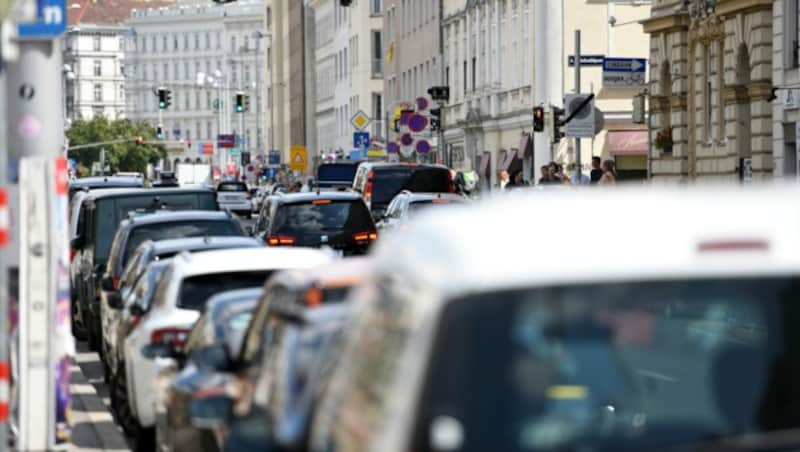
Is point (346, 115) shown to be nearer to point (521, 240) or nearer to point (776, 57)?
point (776, 57)

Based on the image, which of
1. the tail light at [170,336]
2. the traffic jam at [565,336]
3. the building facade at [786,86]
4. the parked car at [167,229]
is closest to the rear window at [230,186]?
the building facade at [786,86]

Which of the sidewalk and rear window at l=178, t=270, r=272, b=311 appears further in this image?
the sidewalk

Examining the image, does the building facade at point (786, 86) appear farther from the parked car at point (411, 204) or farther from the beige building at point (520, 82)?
the beige building at point (520, 82)

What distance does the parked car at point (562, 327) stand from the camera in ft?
17.7

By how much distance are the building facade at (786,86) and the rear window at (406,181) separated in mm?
6508

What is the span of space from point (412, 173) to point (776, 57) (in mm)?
7351

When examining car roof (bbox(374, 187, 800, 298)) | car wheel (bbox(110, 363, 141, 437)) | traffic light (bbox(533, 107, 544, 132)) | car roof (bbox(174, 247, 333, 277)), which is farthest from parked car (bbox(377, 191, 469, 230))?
A: car roof (bbox(374, 187, 800, 298))

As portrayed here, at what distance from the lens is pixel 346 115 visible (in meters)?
125

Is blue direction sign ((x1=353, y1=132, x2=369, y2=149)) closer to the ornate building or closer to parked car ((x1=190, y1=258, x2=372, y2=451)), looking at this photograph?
the ornate building

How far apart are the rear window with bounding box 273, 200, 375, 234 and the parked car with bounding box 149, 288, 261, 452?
17.1m

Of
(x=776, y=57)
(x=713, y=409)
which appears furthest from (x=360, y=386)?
(x=776, y=57)

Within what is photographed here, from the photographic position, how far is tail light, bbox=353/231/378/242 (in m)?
30.1

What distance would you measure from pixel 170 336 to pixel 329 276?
6.06 meters

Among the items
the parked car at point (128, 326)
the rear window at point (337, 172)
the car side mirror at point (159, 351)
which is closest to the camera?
the car side mirror at point (159, 351)
